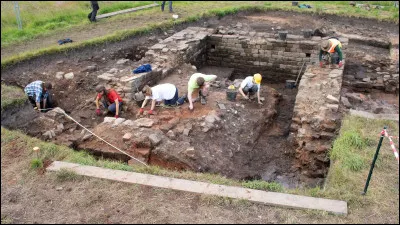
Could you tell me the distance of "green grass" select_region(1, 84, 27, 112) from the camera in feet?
23.9

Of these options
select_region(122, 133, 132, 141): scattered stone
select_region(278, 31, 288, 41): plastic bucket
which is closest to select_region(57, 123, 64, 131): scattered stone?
select_region(122, 133, 132, 141): scattered stone

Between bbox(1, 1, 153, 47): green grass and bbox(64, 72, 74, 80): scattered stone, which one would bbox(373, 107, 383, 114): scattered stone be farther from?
bbox(1, 1, 153, 47): green grass

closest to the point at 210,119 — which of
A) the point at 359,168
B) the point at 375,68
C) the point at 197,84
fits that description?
the point at 197,84

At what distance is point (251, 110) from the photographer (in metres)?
8.13

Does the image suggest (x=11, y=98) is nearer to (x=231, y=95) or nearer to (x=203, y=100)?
(x=203, y=100)

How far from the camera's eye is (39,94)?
7.91 metres

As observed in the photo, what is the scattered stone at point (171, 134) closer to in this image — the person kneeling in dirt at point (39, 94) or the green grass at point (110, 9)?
the person kneeling in dirt at point (39, 94)

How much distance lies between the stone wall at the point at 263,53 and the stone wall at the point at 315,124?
2.65 meters

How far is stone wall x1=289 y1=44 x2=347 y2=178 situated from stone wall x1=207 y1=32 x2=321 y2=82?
2.65m

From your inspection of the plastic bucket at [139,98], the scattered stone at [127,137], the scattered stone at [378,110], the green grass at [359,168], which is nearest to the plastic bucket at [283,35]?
the scattered stone at [378,110]

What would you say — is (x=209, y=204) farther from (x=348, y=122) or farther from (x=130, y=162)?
(x=348, y=122)

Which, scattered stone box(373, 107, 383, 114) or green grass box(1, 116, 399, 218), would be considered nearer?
green grass box(1, 116, 399, 218)

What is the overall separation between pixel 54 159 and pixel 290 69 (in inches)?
322

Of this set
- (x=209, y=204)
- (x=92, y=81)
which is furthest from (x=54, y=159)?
(x=92, y=81)
